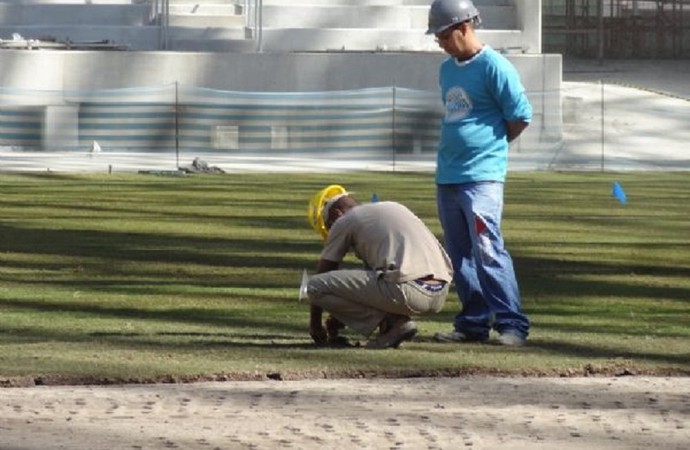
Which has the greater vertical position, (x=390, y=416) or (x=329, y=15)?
(x=329, y=15)

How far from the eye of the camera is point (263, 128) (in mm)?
38156

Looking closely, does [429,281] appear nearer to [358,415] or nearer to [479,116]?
[479,116]

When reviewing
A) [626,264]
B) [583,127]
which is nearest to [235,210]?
[626,264]

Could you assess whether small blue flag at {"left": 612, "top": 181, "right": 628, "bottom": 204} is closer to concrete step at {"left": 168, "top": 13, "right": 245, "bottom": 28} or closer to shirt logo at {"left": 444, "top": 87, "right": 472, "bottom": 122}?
shirt logo at {"left": 444, "top": 87, "right": 472, "bottom": 122}

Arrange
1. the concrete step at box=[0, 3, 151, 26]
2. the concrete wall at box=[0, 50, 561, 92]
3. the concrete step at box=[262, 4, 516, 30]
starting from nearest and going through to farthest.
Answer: the concrete wall at box=[0, 50, 561, 92] < the concrete step at box=[262, 4, 516, 30] < the concrete step at box=[0, 3, 151, 26]

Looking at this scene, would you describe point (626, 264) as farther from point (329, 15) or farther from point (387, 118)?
point (329, 15)

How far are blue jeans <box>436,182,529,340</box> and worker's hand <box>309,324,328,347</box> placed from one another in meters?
0.80

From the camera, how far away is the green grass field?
10578 mm

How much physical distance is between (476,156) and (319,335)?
4.37 feet

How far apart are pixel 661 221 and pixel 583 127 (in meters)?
17.8

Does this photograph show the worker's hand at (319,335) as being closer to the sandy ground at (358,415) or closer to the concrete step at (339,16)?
the sandy ground at (358,415)

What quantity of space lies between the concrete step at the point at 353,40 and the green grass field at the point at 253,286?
15.6m

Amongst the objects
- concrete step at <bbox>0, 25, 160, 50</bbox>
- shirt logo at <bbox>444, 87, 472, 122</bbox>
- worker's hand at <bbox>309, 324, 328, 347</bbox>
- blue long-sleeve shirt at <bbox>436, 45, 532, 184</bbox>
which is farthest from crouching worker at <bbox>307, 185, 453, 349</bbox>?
concrete step at <bbox>0, 25, 160, 50</bbox>

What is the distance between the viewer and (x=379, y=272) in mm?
10789
